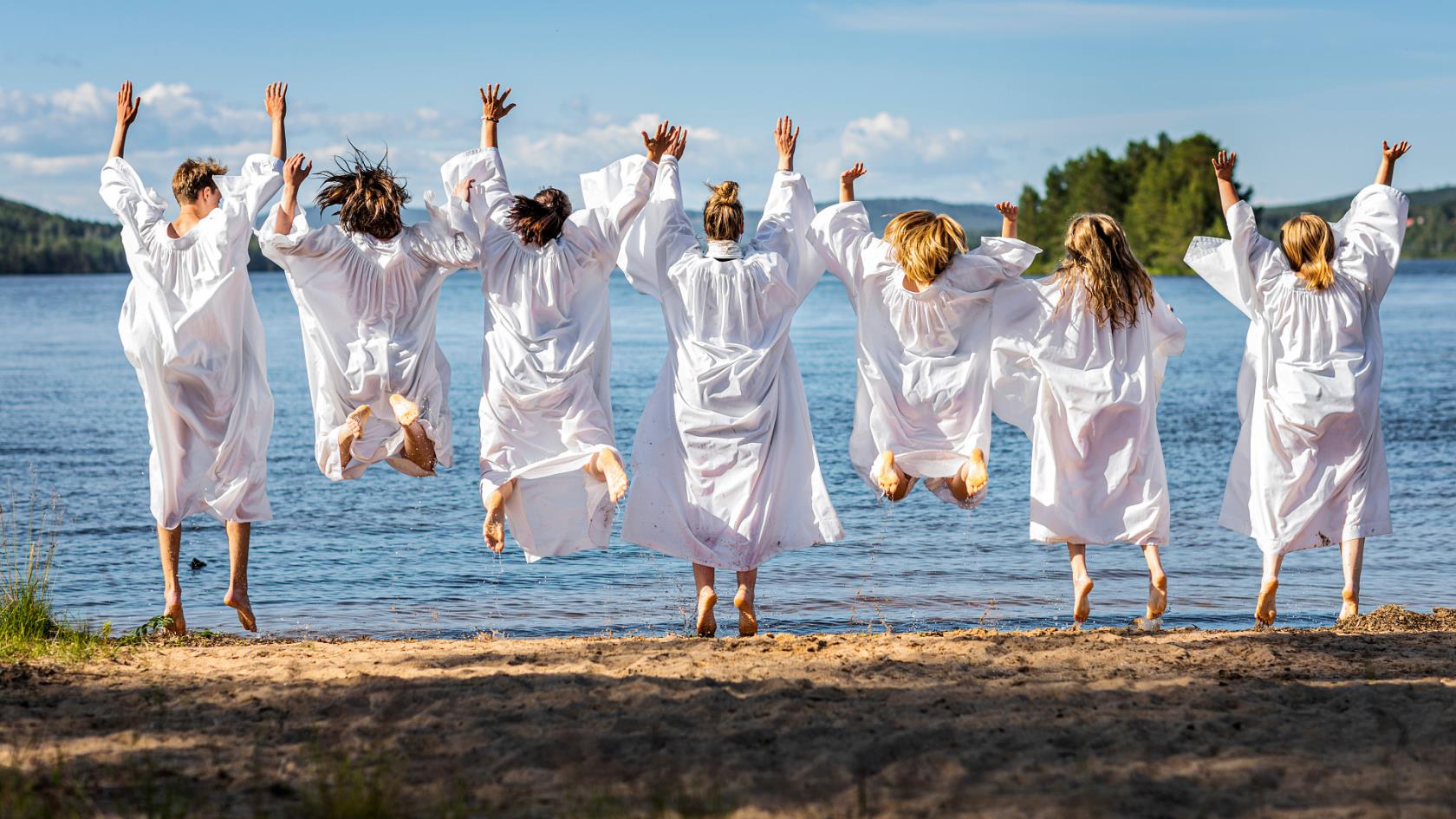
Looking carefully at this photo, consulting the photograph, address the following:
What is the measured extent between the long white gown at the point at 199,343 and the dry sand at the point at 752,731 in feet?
3.82

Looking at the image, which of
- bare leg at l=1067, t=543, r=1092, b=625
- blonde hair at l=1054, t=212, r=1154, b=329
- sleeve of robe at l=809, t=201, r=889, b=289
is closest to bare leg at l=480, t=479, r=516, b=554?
sleeve of robe at l=809, t=201, r=889, b=289

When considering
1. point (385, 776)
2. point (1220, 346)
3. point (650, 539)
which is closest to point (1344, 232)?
point (650, 539)

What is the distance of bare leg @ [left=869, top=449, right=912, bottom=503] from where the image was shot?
7938 millimetres

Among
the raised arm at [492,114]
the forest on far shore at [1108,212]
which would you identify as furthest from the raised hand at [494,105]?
the forest on far shore at [1108,212]

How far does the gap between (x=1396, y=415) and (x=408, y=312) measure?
18.4 m

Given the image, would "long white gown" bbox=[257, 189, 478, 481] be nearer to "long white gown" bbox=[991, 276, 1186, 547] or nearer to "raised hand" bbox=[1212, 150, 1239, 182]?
"long white gown" bbox=[991, 276, 1186, 547]

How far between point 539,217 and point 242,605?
9.51ft

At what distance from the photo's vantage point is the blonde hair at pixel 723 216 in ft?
25.7

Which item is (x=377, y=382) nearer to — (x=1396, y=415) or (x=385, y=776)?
(x=385, y=776)

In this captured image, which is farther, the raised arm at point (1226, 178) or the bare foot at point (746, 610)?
the raised arm at point (1226, 178)

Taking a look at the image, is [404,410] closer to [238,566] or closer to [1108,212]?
[238,566]

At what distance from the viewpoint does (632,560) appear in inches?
470

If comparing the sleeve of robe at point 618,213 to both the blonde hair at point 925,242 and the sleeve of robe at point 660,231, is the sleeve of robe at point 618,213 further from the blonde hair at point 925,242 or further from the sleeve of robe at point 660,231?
the blonde hair at point 925,242

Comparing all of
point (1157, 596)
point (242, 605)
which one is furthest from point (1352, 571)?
point (242, 605)
